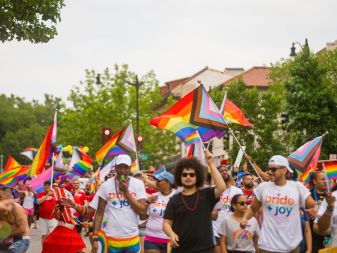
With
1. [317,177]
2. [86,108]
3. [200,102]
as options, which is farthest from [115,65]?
[317,177]

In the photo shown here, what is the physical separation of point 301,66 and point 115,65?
114ft

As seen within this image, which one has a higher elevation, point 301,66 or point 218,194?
point 301,66

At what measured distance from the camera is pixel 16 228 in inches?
407

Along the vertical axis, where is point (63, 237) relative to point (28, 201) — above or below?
below

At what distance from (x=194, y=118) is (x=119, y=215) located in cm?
470

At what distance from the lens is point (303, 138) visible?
36.8 metres

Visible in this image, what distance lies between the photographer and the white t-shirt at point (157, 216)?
534 inches

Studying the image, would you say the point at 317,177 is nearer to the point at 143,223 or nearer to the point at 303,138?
the point at 143,223

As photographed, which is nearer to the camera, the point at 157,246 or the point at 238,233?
the point at 238,233

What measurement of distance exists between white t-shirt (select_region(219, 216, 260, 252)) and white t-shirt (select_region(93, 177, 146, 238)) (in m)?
1.15

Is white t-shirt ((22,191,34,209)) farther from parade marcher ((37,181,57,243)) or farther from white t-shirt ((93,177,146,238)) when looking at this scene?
white t-shirt ((93,177,146,238))

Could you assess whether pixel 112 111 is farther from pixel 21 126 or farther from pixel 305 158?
pixel 21 126

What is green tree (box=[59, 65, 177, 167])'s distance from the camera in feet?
228

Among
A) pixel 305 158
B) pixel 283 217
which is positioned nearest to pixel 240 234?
pixel 283 217
